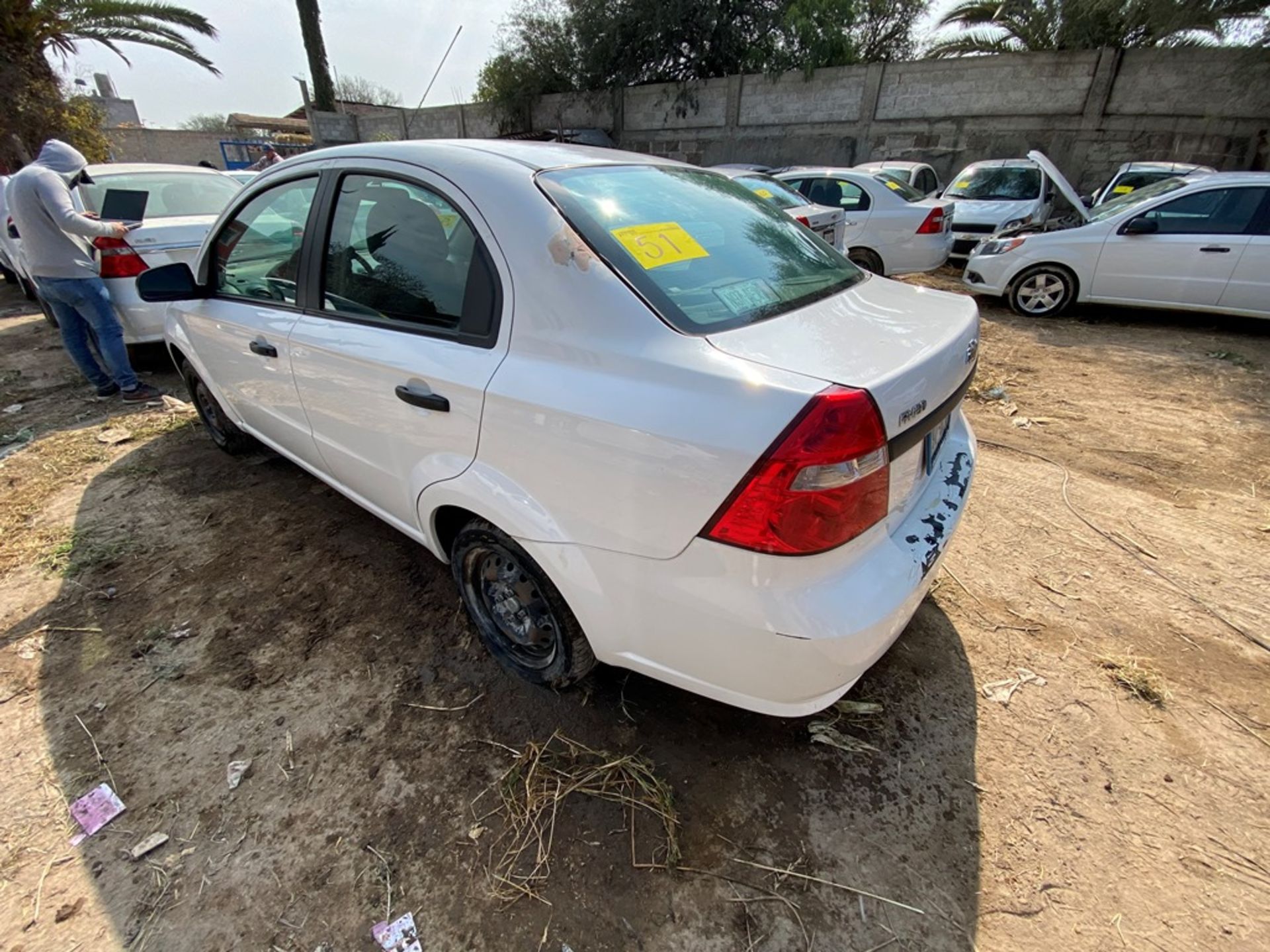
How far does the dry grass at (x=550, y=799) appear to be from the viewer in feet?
5.34

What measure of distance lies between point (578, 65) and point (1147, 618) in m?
23.8

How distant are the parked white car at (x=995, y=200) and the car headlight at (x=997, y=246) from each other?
206 centimetres

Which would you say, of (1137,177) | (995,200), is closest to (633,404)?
(995,200)

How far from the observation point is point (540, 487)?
168 centimetres

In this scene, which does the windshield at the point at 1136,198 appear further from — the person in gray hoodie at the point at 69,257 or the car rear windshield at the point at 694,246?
the person in gray hoodie at the point at 69,257

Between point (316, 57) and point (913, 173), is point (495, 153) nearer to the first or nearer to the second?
point (913, 173)

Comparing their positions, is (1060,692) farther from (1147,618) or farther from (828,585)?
(828,585)

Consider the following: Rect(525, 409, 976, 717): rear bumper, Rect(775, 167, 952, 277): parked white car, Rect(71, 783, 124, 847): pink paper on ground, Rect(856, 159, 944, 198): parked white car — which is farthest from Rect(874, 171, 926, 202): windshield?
Rect(71, 783, 124, 847): pink paper on ground

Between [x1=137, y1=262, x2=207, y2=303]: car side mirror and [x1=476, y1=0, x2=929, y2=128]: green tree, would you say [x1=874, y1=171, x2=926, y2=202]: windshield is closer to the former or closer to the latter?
[x1=137, y1=262, x2=207, y2=303]: car side mirror

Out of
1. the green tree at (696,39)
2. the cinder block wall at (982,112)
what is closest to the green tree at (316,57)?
the green tree at (696,39)

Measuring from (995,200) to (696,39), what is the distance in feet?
45.2

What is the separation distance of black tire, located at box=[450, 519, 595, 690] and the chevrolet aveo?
10mm

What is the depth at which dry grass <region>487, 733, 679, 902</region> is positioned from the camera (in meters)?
1.63

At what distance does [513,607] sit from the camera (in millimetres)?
2154
